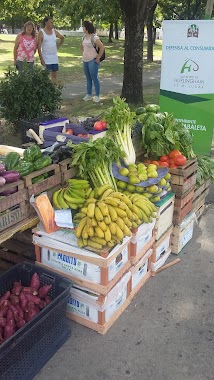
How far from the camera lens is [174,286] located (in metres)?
3.84

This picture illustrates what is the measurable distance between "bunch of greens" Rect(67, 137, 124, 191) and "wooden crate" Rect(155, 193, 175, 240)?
21.1 inches

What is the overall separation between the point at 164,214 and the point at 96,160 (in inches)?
38.1

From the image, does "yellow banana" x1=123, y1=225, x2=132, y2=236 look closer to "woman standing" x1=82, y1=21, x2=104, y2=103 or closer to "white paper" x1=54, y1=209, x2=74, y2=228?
"white paper" x1=54, y1=209, x2=74, y2=228

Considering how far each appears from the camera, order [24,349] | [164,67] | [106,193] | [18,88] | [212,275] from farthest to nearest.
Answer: [18,88], [164,67], [212,275], [106,193], [24,349]

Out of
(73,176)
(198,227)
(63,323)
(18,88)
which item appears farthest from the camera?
(18,88)

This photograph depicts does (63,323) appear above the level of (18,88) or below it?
below

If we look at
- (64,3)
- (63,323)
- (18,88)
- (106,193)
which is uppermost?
(64,3)

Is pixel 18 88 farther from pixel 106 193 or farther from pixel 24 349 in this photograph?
pixel 24 349

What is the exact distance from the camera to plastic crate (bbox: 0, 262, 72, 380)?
2518 mm

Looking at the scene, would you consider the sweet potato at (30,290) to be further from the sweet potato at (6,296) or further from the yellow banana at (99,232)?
the yellow banana at (99,232)

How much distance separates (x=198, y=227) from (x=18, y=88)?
4393 millimetres

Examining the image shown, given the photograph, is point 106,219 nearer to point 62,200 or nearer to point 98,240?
point 98,240

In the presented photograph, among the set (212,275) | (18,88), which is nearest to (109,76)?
(18,88)

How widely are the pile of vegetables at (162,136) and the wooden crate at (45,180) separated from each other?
1.31 metres
